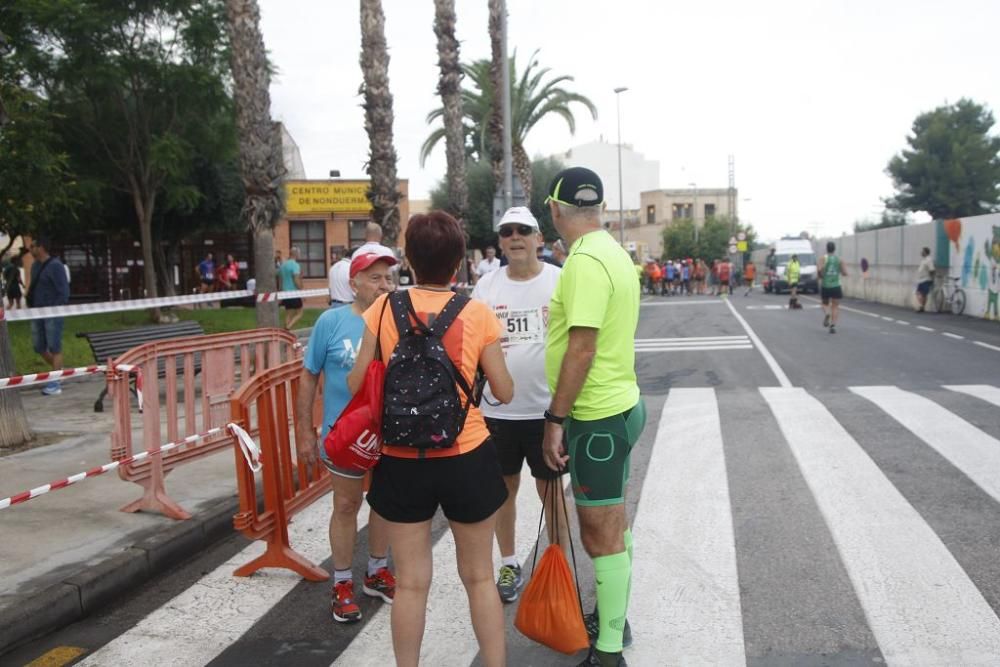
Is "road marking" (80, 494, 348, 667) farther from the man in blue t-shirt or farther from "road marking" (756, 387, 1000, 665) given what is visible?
"road marking" (756, 387, 1000, 665)

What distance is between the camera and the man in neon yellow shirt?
10.9ft

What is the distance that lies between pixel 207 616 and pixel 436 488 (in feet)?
Result: 6.22

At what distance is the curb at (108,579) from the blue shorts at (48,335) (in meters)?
6.93

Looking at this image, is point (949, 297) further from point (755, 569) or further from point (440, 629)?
point (440, 629)

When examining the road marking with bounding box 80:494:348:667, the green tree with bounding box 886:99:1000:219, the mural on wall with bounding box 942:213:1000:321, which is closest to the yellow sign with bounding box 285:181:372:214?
the mural on wall with bounding box 942:213:1000:321

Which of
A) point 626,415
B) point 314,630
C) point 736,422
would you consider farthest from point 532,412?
point 736,422

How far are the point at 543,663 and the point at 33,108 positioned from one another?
17.0m

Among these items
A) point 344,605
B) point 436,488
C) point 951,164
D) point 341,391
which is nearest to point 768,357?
point 341,391

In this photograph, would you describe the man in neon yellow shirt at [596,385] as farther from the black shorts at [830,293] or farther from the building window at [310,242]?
the building window at [310,242]

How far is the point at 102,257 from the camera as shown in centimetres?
3403

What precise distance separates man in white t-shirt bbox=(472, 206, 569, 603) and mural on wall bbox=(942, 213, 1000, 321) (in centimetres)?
2078

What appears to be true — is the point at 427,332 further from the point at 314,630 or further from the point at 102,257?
the point at 102,257

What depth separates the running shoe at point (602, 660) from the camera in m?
3.50

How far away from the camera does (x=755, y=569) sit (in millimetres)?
4668
